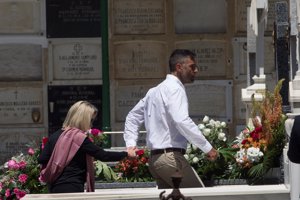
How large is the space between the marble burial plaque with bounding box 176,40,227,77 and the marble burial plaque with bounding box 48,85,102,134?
135cm

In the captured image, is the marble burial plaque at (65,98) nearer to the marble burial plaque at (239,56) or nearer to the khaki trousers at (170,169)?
the marble burial plaque at (239,56)

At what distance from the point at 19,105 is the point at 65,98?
0.66m

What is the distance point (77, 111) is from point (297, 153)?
7.36 feet

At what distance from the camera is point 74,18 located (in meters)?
14.2

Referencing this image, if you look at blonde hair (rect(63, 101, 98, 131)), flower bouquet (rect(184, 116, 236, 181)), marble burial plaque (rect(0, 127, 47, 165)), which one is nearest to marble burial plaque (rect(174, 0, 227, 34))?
marble burial plaque (rect(0, 127, 47, 165))

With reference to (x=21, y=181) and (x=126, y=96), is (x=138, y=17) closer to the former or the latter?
(x=126, y=96)

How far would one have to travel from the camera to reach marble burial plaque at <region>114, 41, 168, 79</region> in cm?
1427

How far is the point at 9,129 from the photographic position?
14.2 m

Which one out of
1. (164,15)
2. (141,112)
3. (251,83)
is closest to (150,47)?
(164,15)

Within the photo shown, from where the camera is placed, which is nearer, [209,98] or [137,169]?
[137,169]

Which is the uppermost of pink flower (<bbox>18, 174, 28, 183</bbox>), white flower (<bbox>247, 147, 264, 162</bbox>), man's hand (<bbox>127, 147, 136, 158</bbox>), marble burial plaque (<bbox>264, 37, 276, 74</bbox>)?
marble burial plaque (<bbox>264, 37, 276, 74</bbox>)

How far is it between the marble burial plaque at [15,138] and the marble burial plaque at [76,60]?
80 centimetres

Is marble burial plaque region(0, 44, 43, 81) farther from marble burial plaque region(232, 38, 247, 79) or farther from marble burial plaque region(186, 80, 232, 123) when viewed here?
marble burial plaque region(232, 38, 247, 79)

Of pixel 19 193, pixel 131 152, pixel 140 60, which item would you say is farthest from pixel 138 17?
pixel 131 152
